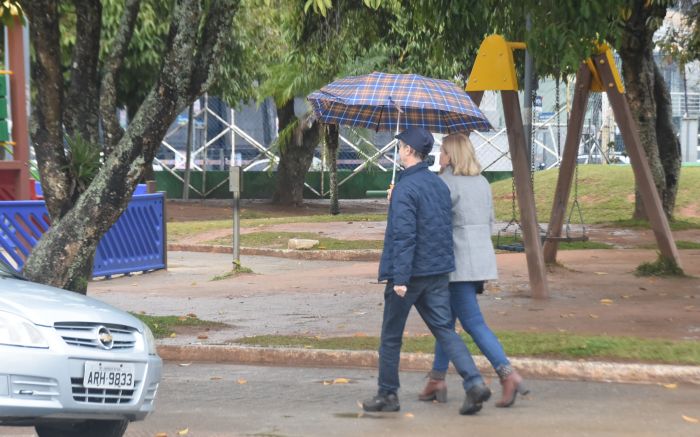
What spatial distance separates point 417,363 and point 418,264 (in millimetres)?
2139

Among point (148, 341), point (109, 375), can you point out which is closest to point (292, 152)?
point (148, 341)

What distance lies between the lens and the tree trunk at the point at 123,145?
37.0 ft

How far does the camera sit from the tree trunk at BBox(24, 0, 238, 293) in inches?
444

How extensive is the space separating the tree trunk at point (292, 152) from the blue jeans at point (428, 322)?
86.0 feet

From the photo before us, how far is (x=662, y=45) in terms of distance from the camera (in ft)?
87.7

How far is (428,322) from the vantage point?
27.7 ft

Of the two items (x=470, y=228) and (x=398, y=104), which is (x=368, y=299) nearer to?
(x=398, y=104)

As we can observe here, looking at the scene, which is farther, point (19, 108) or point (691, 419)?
point (19, 108)

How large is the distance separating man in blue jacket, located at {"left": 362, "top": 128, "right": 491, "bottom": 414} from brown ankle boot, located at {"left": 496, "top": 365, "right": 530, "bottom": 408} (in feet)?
0.81

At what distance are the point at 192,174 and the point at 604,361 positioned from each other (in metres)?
32.0

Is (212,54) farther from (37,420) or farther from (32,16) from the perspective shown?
(37,420)

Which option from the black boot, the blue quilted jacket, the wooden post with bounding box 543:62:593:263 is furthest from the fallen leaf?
the wooden post with bounding box 543:62:593:263

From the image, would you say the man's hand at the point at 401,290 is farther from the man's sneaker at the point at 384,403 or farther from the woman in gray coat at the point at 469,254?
the man's sneaker at the point at 384,403

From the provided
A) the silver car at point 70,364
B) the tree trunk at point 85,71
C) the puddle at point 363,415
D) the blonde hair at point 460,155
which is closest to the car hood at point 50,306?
the silver car at point 70,364
